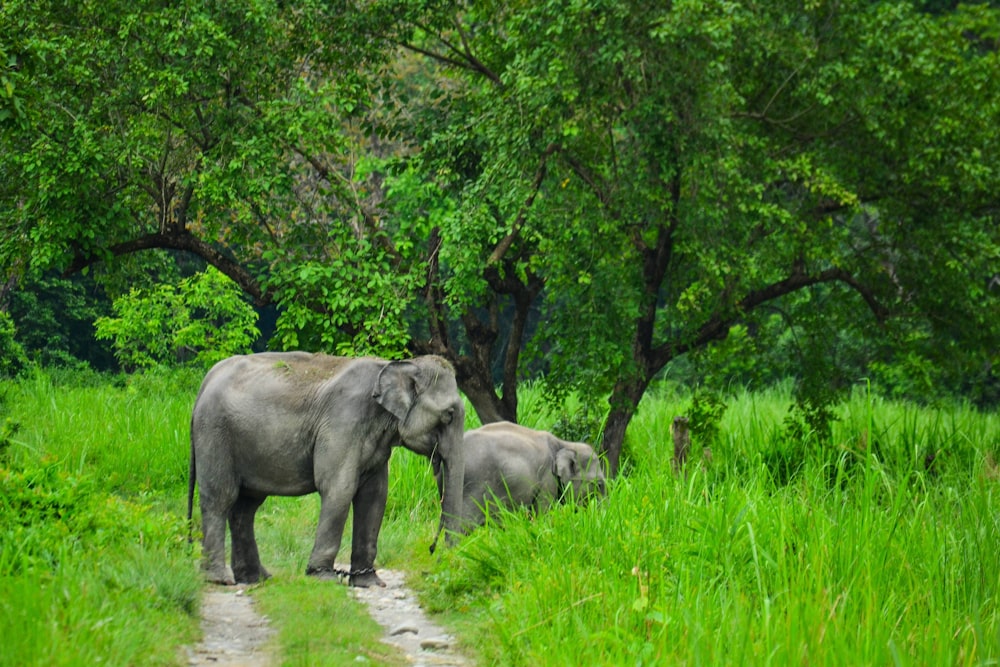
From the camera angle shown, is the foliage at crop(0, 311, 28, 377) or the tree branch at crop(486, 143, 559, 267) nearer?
the tree branch at crop(486, 143, 559, 267)

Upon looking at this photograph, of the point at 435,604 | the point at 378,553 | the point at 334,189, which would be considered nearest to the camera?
the point at 435,604

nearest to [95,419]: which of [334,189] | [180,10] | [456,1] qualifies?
[334,189]

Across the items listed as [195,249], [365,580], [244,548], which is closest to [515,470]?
[365,580]

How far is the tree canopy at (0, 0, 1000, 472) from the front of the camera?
1067 cm

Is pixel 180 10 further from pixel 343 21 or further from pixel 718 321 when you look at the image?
pixel 718 321

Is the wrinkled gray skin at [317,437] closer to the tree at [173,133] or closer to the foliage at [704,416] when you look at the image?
the tree at [173,133]

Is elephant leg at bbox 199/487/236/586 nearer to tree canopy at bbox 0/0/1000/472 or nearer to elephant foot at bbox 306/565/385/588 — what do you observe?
elephant foot at bbox 306/565/385/588

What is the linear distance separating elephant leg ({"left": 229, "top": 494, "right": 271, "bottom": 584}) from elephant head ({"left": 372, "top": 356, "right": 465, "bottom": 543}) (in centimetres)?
119

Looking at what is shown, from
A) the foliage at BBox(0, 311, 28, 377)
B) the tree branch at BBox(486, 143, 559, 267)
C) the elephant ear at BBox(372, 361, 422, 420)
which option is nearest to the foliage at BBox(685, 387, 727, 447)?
the tree branch at BBox(486, 143, 559, 267)

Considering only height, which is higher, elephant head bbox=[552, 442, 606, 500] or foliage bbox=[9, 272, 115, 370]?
elephant head bbox=[552, 442, 606, 500]

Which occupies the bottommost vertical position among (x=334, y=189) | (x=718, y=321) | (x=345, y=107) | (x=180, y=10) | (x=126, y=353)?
(x=126, y=353)

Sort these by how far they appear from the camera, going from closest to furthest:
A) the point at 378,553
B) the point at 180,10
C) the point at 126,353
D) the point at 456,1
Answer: the point at 378,553, the point at 180,10, the point at 456,1, the point at 126,353

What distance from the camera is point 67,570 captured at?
5.03 meters

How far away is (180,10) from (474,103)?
3.39 m
